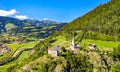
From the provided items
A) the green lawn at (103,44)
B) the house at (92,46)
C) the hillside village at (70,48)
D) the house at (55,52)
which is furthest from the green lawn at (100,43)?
the house at (55,52)

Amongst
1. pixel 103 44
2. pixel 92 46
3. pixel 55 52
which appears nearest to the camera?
pixel 55 52

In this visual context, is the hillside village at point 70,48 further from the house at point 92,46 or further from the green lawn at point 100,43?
the green lawn at point 100,43

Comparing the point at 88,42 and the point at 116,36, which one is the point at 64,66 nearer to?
the point at 88,42

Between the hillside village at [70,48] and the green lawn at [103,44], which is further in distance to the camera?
the green lawn at [103,44]

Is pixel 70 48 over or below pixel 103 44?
below

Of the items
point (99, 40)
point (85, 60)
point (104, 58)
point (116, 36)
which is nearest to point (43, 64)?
point (85, 60)

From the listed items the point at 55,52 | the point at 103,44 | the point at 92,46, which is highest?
the point at 103,44

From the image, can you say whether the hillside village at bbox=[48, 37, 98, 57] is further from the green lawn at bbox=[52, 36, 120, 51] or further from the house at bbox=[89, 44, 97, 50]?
the green lawn at bbox=[52, 36, 120, 51]

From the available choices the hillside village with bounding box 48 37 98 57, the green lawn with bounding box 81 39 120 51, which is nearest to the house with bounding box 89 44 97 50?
the hillside village with bounding box 48 37 98 57

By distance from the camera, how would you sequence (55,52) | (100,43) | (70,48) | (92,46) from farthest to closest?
(100,43) < (70,48) < (92,46) < (55,52)

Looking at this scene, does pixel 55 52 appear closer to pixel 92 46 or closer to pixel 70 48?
pixel 70 48

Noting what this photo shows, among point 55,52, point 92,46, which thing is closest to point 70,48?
point 92,46
